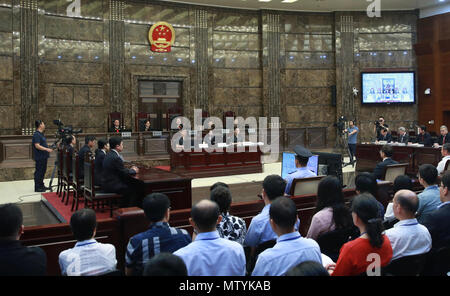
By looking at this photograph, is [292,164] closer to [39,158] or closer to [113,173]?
[113,173]

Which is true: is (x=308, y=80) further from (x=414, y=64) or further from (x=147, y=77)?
(x=147, y=77)

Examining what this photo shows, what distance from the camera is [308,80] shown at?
1466 cm

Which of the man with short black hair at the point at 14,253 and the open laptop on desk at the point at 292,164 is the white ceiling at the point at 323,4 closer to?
the open laptop on desk at the point at 292,164

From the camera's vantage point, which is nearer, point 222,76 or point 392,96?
point 222,76

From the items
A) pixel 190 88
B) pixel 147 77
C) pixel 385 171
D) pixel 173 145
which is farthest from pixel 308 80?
pixel 385 171

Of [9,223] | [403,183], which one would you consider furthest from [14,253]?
[403,183]

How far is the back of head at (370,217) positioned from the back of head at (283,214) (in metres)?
0.44

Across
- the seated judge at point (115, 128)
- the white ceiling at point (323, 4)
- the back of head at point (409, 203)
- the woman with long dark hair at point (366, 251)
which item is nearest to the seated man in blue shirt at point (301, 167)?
the back of head at point (409, 203)

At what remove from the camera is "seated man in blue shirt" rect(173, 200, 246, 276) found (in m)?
2.01

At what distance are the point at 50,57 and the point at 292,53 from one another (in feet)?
26.7

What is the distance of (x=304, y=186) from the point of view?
426 cm

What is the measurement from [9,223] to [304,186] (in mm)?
2943

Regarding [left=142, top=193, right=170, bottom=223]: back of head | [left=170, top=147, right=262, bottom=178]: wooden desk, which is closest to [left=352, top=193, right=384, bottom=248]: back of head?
[left=142, top=193, right=170, bottom=223]: back of head

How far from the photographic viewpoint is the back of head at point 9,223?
2091 millimetres
